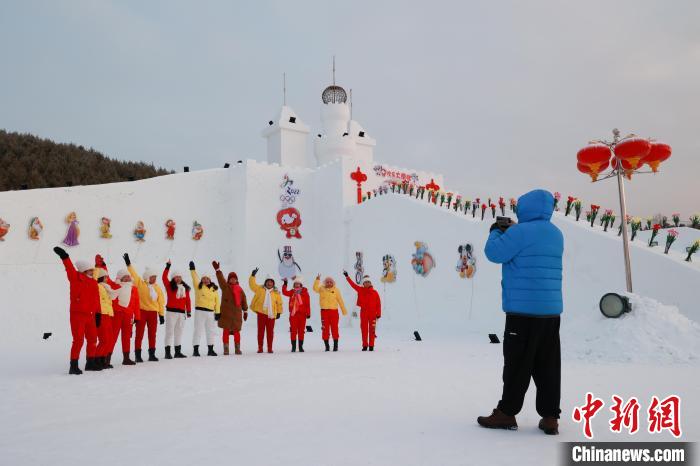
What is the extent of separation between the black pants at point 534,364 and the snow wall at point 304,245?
267 inches

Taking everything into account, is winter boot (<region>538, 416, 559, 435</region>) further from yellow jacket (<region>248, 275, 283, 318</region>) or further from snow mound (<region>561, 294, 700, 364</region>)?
yellow jacket (<region>248, 275, 283, 318</region>)

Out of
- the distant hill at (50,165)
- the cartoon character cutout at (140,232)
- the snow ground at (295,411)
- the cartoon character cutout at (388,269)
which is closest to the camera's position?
the snow ground at (295,411)

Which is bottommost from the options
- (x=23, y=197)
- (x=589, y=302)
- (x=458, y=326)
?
(x=458, y=326)

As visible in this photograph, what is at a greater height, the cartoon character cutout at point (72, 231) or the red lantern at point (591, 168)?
the red lantern at point (591, 168)

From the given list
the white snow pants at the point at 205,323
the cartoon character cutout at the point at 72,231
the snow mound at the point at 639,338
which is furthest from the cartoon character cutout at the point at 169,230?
the snow mound at the point at 639,338

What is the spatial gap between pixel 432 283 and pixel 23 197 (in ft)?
40.6

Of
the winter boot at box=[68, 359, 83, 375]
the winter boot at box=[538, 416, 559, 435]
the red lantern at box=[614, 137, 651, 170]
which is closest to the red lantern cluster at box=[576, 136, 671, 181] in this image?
the red lantern at box=[614, 137, 651, 170]

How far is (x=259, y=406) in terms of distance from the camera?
412 centimetres

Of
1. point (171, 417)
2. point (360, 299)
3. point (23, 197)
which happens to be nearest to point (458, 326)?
point (360, 299)

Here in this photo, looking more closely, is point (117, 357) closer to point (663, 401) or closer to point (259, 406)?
point (259, 406)

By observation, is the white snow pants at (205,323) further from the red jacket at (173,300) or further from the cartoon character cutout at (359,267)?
the cartoon character cutout at (359,267)

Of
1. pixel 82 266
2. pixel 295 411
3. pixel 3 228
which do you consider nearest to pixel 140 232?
pixel 3 228

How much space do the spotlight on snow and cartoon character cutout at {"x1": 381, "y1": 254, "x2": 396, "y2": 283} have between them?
783 cm

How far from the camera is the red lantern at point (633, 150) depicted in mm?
8242
